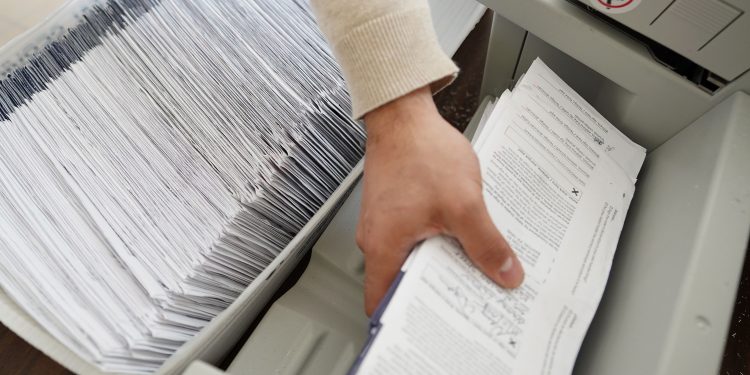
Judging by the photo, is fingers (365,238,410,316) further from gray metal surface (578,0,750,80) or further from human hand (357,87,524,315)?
gray metal surface (578,0,750,80)

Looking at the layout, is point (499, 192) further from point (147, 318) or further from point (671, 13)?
point (147, 318)

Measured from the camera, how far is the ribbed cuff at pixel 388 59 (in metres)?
0.43

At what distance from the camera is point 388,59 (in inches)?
17.1

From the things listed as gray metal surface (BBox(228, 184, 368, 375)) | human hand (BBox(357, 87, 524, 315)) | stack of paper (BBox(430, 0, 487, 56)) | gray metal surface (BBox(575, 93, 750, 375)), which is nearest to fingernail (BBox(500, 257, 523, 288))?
human hand (BBox(357, 87, 524, 315))

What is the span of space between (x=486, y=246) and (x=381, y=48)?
0.69 feet

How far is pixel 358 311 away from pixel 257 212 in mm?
186

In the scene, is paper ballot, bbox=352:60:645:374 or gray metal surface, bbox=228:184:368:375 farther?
gray metal surface, bbox=228:184:368:375

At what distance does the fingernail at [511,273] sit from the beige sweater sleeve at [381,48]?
19cm

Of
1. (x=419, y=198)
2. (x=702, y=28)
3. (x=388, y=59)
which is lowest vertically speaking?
(x=419, y=198)

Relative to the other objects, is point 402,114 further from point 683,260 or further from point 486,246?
point 683,260

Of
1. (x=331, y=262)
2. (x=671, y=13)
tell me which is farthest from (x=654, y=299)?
(x=331, y=262)

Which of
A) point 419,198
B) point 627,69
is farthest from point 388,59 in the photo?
point 627,69

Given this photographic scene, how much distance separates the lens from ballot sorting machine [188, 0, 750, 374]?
38 cm

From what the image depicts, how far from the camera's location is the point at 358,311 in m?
0.58
